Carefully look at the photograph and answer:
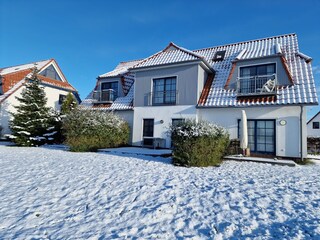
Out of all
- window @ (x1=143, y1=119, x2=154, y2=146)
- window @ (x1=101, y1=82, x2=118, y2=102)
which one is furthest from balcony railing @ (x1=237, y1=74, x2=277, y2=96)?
window @ (x1=101, y1=82, x2=118, y2=102)

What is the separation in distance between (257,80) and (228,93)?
1835 millimetres

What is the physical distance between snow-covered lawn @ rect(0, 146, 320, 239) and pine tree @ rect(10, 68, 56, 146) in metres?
10.7

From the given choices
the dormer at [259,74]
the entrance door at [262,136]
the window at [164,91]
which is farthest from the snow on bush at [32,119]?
the entrance door at [262,136]

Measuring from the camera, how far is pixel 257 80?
12469 mm

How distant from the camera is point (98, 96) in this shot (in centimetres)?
1792

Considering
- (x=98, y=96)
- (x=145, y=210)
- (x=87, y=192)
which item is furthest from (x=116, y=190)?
(x=98, y=96)

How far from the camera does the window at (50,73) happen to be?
81.5 feet

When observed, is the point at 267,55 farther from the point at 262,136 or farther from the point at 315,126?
the point at 315,126

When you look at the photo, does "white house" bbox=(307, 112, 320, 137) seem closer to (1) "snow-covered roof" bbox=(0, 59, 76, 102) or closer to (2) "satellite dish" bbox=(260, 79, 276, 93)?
(2) "satellite dish" bbox=(260, 79, 276, 93)

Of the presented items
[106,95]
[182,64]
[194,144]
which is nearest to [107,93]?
[106,95]

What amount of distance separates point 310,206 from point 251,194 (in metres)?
1.15

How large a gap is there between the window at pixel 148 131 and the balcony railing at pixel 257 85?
6341 mm

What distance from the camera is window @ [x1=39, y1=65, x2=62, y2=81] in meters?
24.8

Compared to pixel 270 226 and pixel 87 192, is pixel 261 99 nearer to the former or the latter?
pixel 270 226
